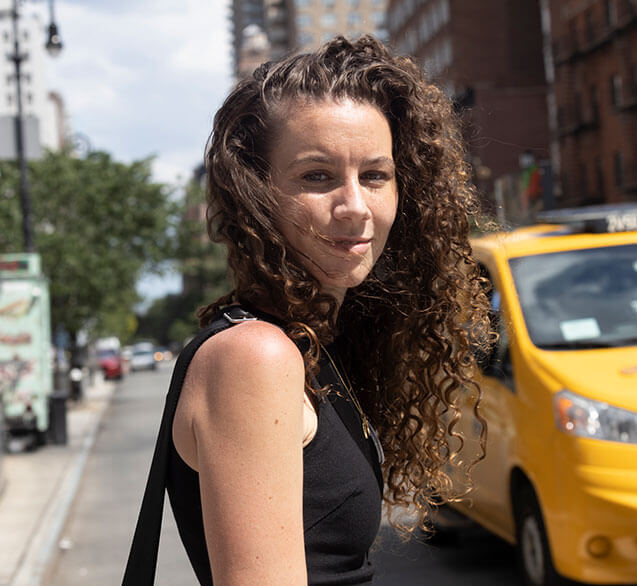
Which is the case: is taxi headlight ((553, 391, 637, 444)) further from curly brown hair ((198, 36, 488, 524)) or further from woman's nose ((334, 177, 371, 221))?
woman's nose ((334, 177, 371, 221))

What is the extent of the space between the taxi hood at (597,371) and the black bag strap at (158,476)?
384 cm

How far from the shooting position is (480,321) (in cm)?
233

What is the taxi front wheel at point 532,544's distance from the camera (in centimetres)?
545

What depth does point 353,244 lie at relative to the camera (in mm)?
1870

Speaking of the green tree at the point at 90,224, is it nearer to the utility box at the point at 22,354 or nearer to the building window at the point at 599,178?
the utility box at the point at 22,354

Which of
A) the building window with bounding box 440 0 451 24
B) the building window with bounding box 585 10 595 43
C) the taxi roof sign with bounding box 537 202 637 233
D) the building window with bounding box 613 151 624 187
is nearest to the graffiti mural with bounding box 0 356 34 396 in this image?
the taxi roof sign with bounding box 537 202 637 233

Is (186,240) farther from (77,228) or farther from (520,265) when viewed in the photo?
(520,265)

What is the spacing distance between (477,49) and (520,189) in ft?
173

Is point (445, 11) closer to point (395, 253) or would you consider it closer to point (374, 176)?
point (395, 253)

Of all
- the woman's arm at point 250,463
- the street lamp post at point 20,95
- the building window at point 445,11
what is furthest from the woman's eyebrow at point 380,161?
the building window at point 445,11

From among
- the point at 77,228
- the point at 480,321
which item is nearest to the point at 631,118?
the point at 77,228

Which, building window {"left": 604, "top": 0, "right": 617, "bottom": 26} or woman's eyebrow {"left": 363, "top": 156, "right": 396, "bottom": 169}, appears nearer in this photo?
woman's eyebrow {"left": 363, "top": 156, "right": 396, "bottom": 169}

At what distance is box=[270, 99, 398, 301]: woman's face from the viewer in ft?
5.95

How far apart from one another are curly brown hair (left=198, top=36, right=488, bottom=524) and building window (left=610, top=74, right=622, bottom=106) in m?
43.8
